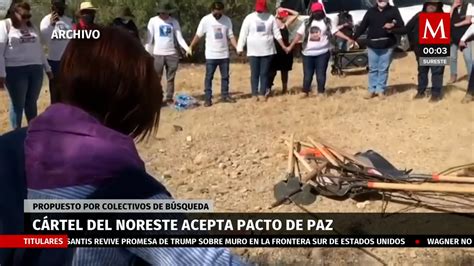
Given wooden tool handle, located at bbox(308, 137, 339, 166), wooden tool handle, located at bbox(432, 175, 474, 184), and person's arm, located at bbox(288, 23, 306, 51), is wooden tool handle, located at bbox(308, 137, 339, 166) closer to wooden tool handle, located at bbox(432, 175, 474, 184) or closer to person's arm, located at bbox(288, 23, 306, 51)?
wooden tool handle, located at bbox(432, 175, 474, 184)

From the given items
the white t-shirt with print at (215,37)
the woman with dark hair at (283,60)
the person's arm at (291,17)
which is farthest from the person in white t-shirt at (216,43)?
the person's arm at (291,17)

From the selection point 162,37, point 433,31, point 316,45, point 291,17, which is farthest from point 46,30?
point 433,31

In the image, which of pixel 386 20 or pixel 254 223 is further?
pixel 386 20

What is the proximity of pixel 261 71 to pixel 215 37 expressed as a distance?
2.23ft

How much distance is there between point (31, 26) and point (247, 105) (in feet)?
8.87

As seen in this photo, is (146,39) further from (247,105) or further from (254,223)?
(254,223)

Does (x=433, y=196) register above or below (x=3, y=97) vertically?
above

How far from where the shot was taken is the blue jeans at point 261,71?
828 cm

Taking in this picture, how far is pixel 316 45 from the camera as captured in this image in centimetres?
823

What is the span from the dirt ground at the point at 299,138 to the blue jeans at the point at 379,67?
20cm

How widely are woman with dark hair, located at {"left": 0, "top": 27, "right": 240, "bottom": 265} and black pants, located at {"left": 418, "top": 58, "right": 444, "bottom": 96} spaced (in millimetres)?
6887

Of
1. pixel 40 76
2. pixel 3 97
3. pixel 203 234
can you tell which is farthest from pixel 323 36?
pixel 203 234

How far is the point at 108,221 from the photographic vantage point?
4.15ft

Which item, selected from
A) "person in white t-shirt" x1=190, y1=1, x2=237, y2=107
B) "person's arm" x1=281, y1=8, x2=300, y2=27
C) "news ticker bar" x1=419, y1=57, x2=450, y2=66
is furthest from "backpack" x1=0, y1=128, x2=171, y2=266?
"person's arm" x1=281, y1=8, x2=300, y2=27
